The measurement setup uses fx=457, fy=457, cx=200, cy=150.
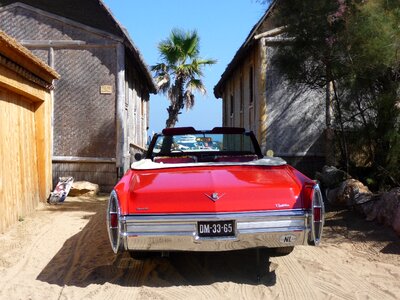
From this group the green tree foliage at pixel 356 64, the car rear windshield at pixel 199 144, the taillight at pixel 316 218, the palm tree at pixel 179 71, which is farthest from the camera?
the palm tree at pixel 179 71

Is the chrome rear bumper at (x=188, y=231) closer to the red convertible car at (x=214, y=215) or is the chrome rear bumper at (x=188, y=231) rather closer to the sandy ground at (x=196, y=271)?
the red convertible car at (x=214, y=215)

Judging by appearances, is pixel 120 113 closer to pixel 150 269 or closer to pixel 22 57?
pixel 22 57

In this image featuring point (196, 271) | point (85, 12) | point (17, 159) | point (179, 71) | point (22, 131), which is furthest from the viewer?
point (179, 71)

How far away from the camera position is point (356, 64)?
755 cm

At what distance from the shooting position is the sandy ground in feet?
14.2

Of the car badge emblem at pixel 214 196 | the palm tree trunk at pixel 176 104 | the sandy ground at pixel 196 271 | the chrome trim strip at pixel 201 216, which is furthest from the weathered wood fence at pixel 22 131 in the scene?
the palm tree trunk at pixel 176 104

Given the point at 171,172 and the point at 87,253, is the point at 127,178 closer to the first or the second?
the point at 171,172

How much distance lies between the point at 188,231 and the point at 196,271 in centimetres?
98

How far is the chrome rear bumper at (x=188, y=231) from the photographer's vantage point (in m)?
4.14

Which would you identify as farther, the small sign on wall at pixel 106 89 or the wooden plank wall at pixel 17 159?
the small sign on wall at pixel 106 89

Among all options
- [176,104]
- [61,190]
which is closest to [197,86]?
[176,104]

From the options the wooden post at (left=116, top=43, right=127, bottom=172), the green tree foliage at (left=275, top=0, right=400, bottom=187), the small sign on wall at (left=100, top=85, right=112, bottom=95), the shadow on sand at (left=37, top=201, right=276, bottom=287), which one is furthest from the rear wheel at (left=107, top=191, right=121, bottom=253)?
the small sign on wall at (left=100, top=85, right=112, bottom=95)

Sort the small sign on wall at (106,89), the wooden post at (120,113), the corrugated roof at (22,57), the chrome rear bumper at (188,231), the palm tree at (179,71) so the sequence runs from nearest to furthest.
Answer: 1. the chrome rear bumper at (188,231)
2. the corrugated roof at (22,57)
3. the wooden post at (120,113)
4. the small sign on wall at (106,89)
5. the palm tree at (179,71)

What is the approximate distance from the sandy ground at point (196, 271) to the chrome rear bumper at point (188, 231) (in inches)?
18.6
